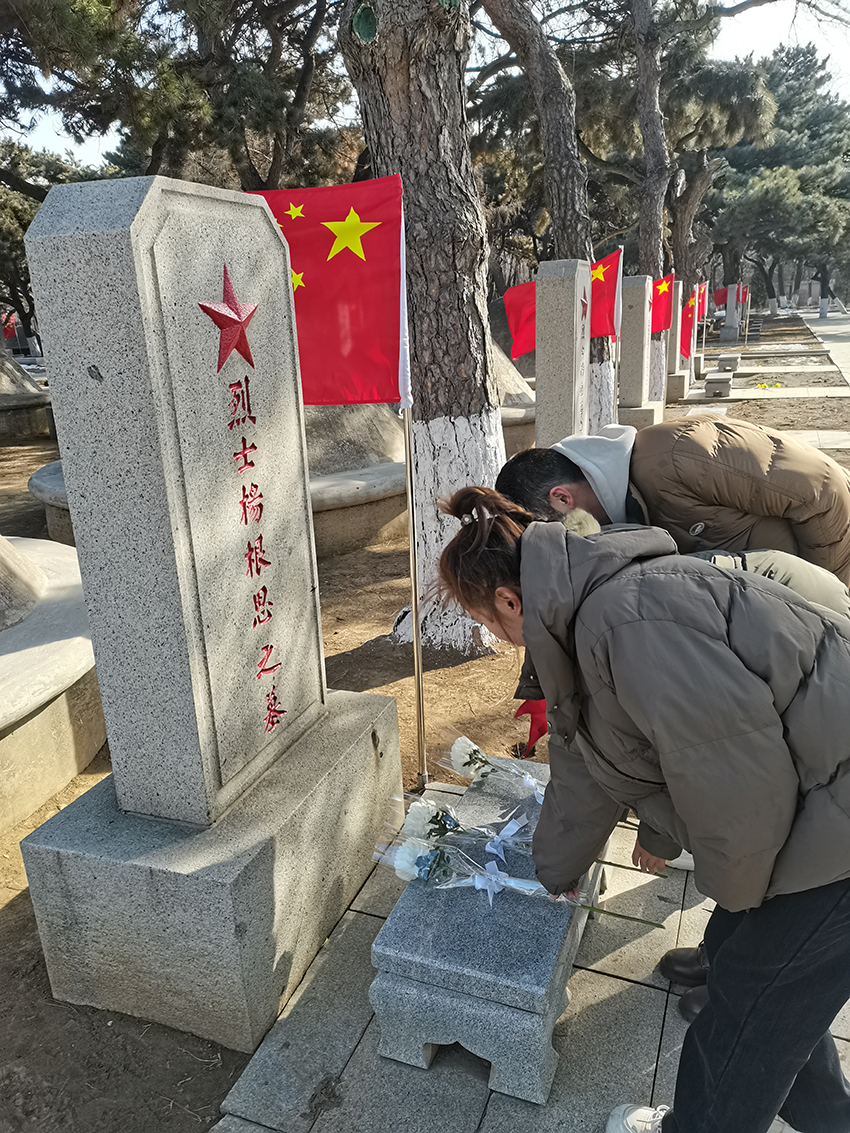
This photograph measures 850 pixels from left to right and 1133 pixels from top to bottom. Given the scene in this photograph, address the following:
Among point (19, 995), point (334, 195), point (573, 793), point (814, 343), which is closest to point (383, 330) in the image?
point (334, 195)

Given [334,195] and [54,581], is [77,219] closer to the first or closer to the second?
[334,195]

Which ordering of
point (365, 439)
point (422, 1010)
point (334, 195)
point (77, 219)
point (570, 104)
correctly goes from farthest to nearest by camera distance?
point (570, 104)
point (365, 439)
point (334, 195)
point (422, 1010)
point (77, 219)

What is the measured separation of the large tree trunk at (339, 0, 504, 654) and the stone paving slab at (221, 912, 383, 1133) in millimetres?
2456

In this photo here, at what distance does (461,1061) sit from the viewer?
231cm

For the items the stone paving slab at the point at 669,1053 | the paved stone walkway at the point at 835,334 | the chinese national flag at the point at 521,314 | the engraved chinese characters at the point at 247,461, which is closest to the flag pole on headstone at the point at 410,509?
the engraved chinese characters at the point at 247,461

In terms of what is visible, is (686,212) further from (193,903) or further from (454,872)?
(193,903)

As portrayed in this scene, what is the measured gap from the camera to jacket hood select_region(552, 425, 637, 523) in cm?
237

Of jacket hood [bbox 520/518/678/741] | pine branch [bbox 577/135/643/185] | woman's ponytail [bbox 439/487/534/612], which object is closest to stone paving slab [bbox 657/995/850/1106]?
jacket hood [bbox 520/518/678/741]

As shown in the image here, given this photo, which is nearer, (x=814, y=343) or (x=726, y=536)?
(x=726, y=536)

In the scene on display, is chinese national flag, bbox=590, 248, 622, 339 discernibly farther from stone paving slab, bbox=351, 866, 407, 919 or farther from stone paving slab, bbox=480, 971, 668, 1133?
stone paving slab, bbox=480, 971, 668, 1133

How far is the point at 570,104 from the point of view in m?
9.60

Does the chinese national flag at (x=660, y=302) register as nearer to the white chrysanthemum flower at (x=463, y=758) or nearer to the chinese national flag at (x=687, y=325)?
the chinese national flag at (x=687, y=325)

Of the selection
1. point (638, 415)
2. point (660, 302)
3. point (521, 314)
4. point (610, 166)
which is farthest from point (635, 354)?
point (610, 166)

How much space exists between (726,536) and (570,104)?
29.0ft
